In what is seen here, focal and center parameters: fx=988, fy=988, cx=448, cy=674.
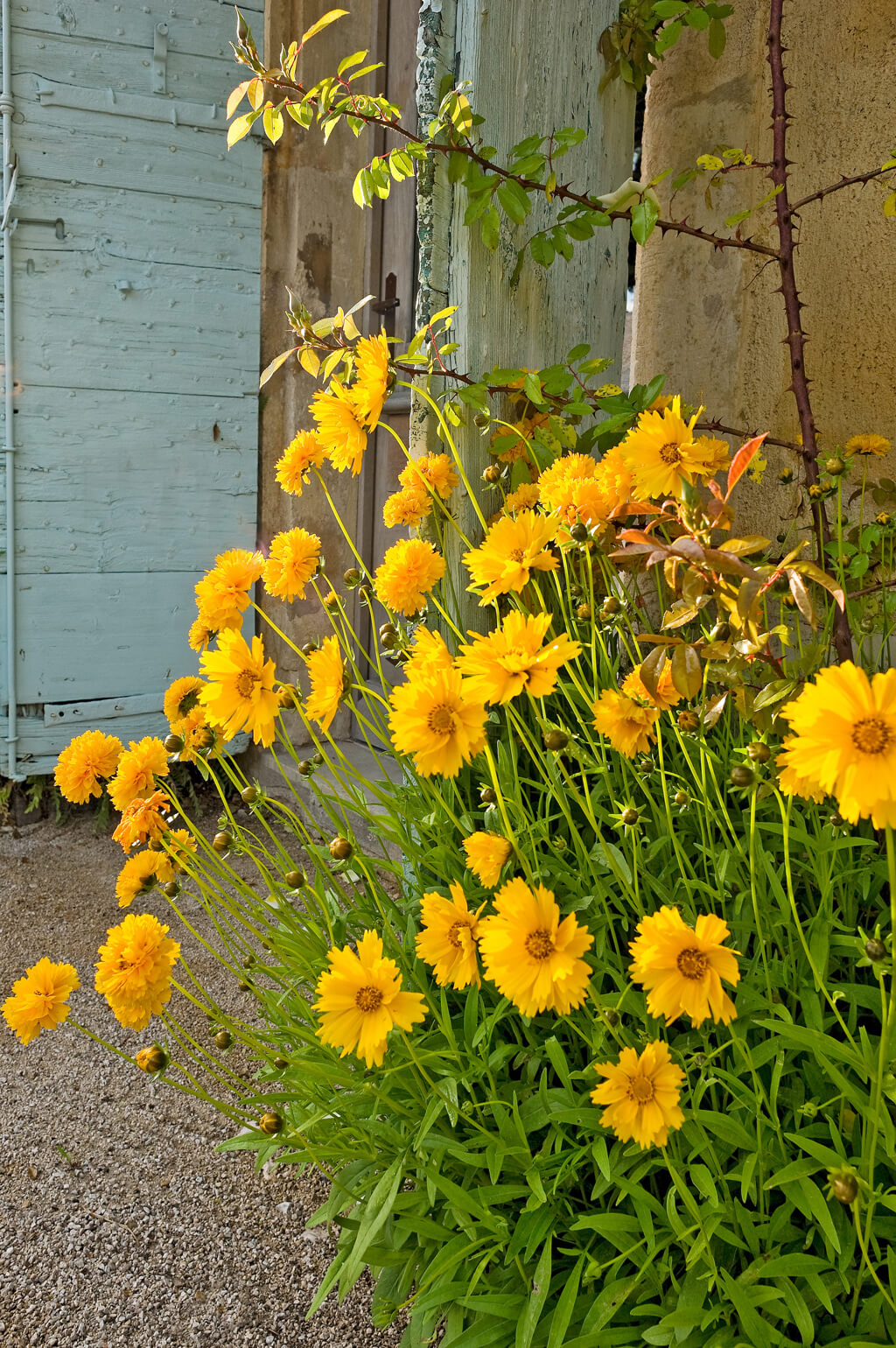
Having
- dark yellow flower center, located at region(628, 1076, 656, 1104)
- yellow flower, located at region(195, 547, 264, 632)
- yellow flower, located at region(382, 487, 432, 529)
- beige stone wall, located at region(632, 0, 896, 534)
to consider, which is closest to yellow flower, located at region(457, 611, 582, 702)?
dark yellow flower center, located at region(628, 1076, 656, 1104)

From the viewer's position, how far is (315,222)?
330 cm

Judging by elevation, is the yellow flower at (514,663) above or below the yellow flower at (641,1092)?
above

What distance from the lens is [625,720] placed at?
0.99 metres

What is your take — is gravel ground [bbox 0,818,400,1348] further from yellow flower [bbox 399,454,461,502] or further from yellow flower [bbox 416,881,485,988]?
yellow flower [bbox 399,454,461,502]

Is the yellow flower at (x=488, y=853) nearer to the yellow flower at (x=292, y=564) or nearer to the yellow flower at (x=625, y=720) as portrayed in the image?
the yellow flower at (x=625, y=720)

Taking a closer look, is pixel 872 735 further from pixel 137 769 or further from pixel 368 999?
pixel 137 769

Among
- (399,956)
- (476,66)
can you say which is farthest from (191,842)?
(476,66)

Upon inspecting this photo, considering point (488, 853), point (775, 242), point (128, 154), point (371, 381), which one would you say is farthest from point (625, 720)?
point (128, 154)

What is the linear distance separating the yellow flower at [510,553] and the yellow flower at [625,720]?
0.16 metres

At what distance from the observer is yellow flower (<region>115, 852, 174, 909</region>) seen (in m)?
1.10

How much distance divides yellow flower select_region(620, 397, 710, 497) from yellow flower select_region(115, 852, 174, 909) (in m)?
0.68

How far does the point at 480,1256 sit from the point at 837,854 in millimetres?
592

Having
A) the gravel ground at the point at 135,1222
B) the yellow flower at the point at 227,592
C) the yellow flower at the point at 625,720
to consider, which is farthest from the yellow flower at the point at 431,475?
the gravel ground at the point at 135,1222

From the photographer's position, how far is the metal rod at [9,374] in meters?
2.84
